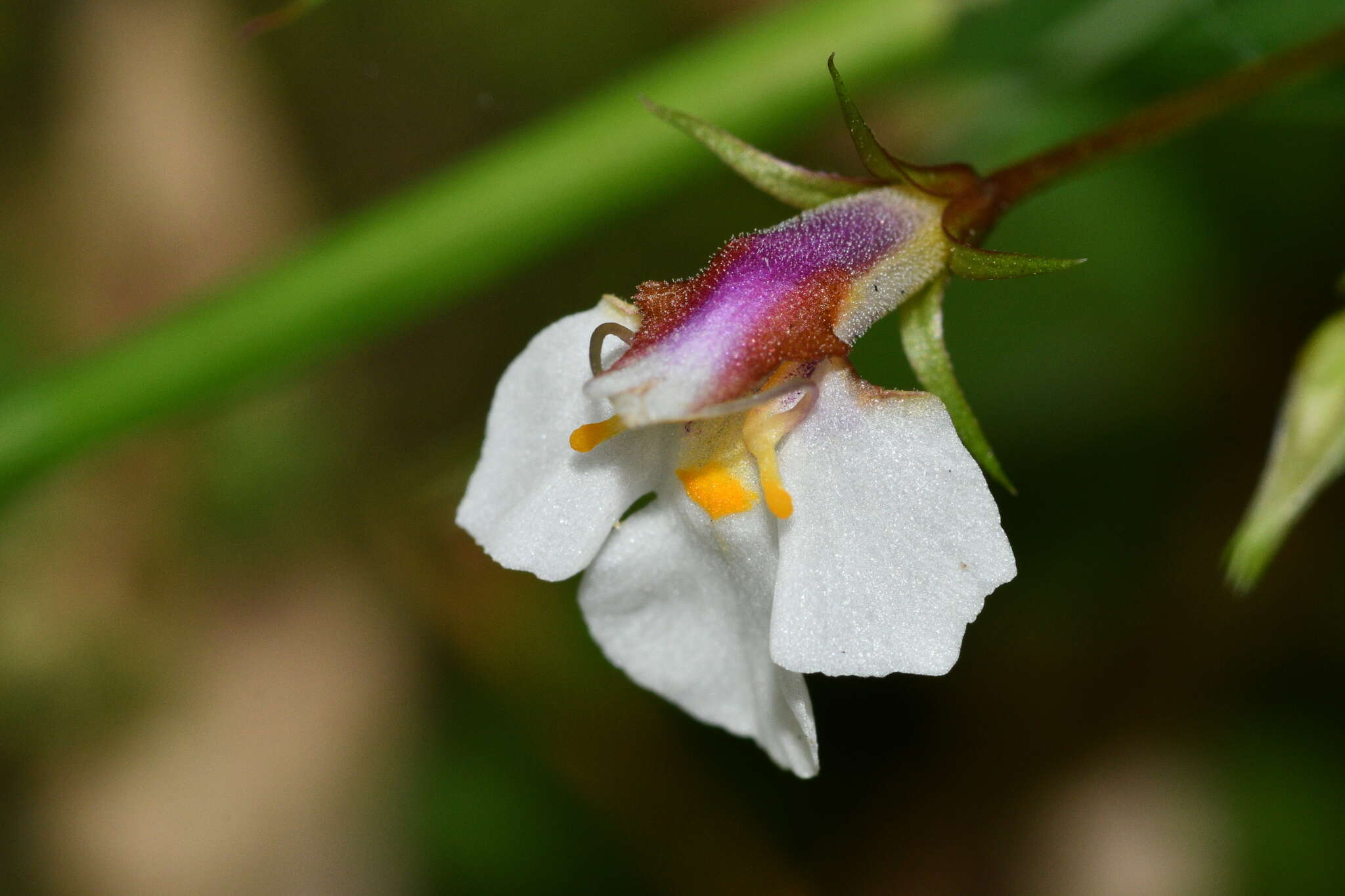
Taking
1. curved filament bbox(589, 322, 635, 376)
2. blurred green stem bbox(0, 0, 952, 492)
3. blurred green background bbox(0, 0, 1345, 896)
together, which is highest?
blurred green stem bbox(0, 0, 952, 492)

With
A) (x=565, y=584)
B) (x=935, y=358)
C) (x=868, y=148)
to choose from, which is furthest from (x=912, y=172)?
(x=565, y=584)

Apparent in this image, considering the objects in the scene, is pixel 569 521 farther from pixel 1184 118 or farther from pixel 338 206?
pixel 338 206

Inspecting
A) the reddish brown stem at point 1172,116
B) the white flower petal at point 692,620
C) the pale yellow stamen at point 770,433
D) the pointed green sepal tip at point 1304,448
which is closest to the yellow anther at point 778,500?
the pale yellow stamen at point 770,433

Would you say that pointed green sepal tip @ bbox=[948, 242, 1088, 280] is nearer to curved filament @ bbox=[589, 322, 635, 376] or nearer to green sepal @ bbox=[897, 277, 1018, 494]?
green sepal @ bbox=[897, 277, 1018, 494]

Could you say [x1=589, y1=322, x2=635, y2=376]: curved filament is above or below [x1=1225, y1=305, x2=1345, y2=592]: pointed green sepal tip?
above

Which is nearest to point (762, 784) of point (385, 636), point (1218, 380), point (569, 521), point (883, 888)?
point (883, 888)

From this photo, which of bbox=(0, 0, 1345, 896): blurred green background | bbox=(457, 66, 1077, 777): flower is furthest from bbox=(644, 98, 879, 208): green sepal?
bbox=(0, 0, 1345, 896): blurred green background

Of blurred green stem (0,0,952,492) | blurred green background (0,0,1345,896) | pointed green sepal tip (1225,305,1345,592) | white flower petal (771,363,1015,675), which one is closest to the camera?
white flower petal (771,363,1015,675)
